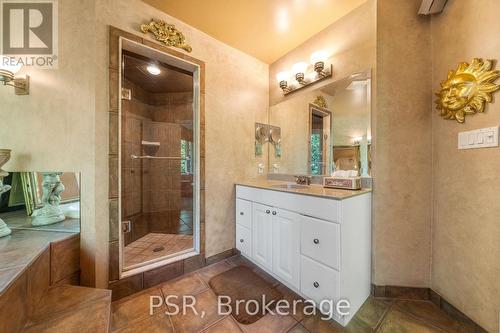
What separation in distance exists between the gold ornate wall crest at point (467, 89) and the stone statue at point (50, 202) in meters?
2.72

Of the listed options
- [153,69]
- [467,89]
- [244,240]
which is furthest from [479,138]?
[153,69]

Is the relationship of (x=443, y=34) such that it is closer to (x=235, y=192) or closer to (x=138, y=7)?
(x=235, y=192)

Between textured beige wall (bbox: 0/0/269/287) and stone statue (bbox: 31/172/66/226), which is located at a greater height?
textured beige wall (bbox: 0/0/269/287)

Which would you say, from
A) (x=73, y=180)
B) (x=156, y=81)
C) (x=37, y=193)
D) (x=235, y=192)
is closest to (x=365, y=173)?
(x=235, y=192)

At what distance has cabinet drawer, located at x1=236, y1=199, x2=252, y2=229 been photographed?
1754 millimetres

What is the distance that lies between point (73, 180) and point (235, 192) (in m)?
1.32

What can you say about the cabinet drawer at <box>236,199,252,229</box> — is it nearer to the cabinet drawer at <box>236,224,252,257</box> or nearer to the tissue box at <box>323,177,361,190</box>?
the cabinet drawer at <box>236,224,252,257</box>

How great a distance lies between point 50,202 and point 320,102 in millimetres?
2463

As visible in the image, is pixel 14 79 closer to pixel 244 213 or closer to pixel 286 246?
pixel 244 213

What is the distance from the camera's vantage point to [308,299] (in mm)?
1270

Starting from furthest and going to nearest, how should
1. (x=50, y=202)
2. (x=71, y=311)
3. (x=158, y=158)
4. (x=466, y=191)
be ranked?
(x=158, y=158) → (x=50, y=202) → (x=466, y=191) → (x=71, y=311)

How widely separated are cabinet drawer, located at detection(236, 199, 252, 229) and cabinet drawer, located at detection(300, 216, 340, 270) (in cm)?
60

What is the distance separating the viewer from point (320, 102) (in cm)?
180

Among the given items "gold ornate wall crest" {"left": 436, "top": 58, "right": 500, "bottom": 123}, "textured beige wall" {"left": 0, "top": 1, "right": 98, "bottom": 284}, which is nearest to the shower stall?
"textured beige wall" {"left": 0, "top": 1, "right": 98, "bottom": 284}
